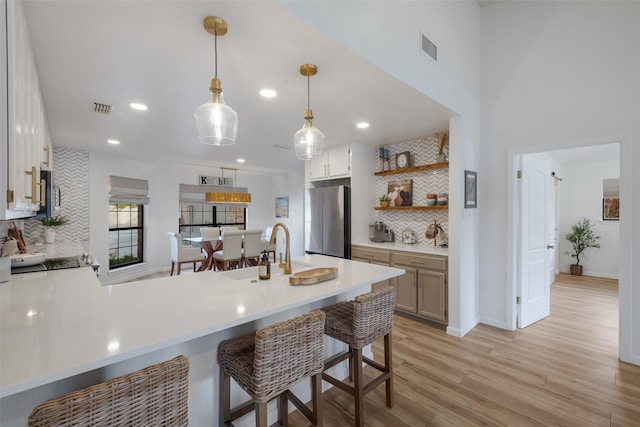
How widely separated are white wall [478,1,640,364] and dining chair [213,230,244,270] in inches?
156

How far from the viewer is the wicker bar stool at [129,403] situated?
2.64ft

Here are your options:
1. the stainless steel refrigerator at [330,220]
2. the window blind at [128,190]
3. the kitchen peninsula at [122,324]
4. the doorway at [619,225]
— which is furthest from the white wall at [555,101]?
the window blind at [128,190]

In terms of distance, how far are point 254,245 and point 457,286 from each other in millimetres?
3827

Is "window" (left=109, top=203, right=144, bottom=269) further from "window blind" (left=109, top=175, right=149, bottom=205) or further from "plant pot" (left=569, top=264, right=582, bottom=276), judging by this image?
"plant pot" (left=569, top=264, right=582, bottom=276)

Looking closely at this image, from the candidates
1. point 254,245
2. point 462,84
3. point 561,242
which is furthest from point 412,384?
point 561,242

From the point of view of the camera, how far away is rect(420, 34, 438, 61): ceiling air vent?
2436mm

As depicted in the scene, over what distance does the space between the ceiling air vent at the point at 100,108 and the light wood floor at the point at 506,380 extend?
3.12 metres

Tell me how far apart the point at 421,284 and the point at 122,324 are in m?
2.96

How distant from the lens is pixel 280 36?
1.67 metres

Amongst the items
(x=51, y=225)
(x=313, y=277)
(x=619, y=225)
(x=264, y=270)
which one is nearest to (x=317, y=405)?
(x=313, y=277)

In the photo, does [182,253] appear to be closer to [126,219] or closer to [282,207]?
[126,219]

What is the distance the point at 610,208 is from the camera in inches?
208

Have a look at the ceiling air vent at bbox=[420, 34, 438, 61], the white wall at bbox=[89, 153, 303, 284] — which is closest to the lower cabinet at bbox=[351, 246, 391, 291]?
the ceiling air vent at bbox=[420, 34, 438, 61]

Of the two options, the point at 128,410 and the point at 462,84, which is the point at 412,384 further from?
the point at 462,84
